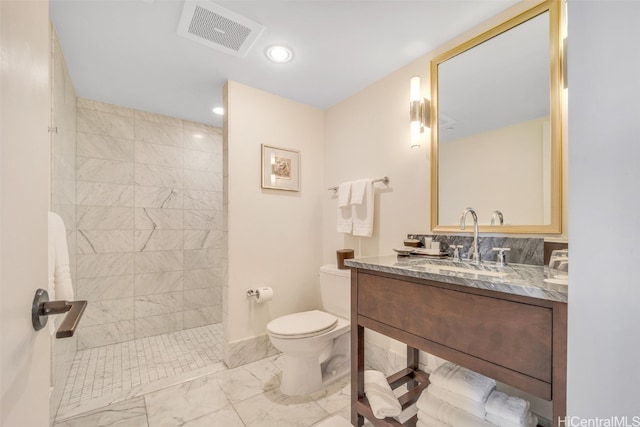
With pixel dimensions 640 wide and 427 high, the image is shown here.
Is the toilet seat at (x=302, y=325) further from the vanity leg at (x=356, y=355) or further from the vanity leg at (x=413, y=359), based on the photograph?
the vanity leg at (x=413, y=359)

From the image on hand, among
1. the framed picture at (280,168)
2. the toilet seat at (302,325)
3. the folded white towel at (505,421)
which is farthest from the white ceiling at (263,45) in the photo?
the folded white towel at (505,421)

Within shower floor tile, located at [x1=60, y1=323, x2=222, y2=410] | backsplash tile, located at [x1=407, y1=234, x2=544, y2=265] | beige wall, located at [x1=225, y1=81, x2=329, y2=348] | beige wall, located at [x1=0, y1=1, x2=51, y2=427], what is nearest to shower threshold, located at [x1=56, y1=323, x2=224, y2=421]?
shower floor tile, located at [x1=60, y1=323, x2=222, y2=410]

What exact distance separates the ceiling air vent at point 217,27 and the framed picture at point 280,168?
762 mm

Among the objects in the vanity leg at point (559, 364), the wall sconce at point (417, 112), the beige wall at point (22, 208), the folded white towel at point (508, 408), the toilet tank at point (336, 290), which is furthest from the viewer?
the toilet tank at point (336, 290)

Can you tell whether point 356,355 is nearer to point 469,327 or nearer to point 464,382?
point 464,382

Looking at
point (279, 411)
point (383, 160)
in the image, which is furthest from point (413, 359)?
point (383, 160)

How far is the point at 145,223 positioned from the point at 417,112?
263cm

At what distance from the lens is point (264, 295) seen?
2.11 metres

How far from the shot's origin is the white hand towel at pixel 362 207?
201 centimetres

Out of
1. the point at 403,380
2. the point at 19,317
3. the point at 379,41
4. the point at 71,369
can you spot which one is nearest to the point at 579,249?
the point at 19,317

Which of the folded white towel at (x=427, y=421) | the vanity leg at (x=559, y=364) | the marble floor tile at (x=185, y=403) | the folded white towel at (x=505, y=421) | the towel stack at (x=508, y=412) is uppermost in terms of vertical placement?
the vanity leg at (x=559, y=364)

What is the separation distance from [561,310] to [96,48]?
265cm

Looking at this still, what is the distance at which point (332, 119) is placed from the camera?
8.21 feet

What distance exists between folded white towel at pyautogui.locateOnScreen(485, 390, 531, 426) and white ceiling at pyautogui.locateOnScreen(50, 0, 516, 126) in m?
1.84
